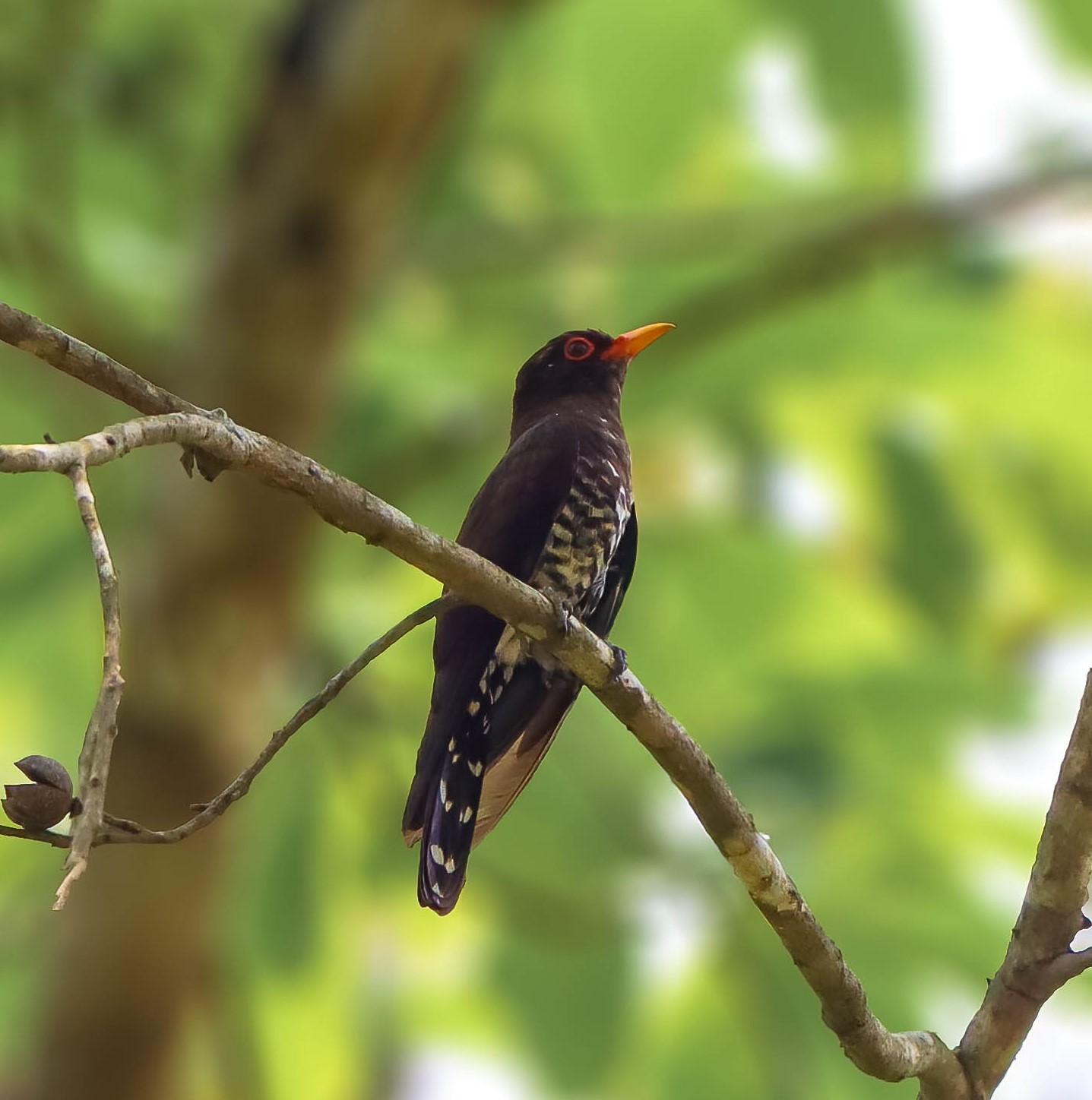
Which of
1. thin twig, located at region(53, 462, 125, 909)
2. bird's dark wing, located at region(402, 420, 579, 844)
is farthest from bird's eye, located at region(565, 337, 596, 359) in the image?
thin twig, located at region(53, 462, 125, 909)

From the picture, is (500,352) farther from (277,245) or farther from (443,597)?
(443,597)

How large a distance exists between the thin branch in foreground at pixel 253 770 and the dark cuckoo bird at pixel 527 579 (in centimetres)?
24

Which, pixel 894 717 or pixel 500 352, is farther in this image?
pixel 500 352

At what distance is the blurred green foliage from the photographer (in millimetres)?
5059

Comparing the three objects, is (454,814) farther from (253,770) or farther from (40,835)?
(40,835)

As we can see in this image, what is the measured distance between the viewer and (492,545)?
2.74 meters

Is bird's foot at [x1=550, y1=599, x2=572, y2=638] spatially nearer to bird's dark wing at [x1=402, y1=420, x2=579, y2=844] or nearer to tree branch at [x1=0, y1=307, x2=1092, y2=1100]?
tree branch at [x1=0, y1=307, x2=1092, y2=1100]

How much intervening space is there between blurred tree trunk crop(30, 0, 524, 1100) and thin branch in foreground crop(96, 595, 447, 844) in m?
3.36

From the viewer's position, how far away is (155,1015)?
17.6 ft

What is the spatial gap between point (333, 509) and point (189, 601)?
3623mm

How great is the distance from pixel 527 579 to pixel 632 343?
46cm

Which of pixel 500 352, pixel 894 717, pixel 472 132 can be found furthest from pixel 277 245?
pixel 894 717

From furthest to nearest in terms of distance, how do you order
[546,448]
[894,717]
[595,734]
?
[595,734] → [894,717] → [546,448]

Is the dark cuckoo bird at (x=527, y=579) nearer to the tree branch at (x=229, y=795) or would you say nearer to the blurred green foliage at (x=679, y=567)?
the tree branch at (x=229, y=795)
